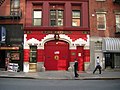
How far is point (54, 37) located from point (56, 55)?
2061 millimetres

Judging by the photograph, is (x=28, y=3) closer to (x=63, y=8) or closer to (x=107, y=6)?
(x=63, y=8)

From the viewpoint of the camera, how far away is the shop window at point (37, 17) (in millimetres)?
29698

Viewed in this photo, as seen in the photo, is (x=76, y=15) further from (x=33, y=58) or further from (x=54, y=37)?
(x=33, y=58)

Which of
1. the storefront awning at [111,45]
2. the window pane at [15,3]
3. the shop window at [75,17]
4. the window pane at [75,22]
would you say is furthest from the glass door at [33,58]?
the storefront awning at [111,45]

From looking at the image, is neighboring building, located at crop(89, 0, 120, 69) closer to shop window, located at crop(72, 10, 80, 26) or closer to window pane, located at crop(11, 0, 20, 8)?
shop window, located at crop(72, 10, 80, 26)

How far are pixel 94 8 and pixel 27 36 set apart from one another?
323 inches

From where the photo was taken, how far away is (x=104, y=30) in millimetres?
29578

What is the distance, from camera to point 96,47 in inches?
1155

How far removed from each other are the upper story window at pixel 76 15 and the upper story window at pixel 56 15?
4.17 ft

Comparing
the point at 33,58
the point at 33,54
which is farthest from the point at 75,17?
the point at 33,58

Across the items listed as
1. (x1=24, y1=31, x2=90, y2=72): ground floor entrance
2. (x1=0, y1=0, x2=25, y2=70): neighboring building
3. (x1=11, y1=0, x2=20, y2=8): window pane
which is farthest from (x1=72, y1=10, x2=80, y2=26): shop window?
(x1=11, y1=0, x2=20, y2=8): window pane

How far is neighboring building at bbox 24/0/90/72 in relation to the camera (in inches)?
1144

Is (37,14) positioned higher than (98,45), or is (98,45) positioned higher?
(37,14)

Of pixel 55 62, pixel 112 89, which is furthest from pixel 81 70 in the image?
pixel 112 89
